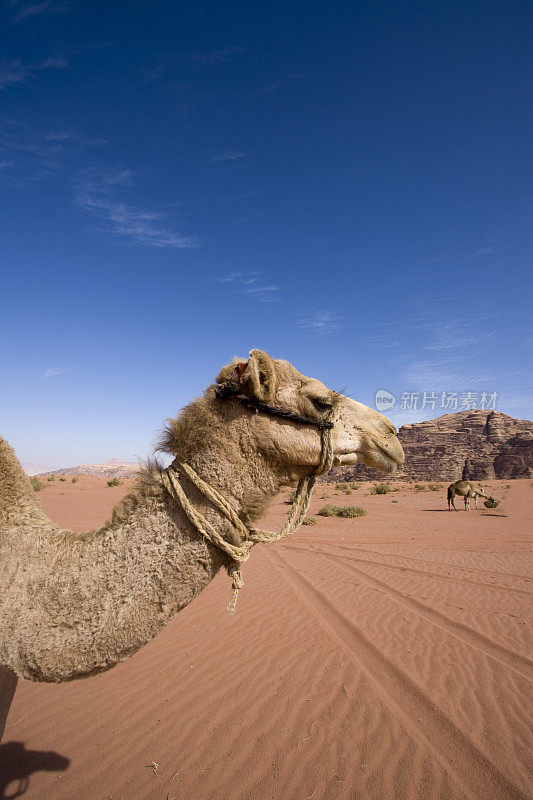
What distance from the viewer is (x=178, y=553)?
189 centimetres

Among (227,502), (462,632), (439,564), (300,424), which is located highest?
(300,424)

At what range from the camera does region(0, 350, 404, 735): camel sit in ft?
6.13

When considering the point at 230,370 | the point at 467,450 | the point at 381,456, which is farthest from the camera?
the point at 467,450

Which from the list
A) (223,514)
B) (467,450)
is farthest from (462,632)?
(467,450)

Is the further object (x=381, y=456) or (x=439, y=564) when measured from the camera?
(x=439, y=564)

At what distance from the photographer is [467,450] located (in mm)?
92562

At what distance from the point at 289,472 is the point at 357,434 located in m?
0.44

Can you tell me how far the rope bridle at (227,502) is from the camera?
1888 mm

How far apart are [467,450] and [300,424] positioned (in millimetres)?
102442

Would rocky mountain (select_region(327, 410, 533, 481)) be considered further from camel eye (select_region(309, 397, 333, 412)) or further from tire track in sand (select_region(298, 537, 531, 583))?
camel eye (select_region(309, 397, 333, 412))

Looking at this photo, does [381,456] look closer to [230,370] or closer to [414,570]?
[230,370]

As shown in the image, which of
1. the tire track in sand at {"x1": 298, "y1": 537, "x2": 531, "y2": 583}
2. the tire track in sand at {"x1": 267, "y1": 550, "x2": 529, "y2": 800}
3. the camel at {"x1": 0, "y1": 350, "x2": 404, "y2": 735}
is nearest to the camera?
the camel at {"x1": 0, "y1": 350, "x2": 404, "y2": 735}

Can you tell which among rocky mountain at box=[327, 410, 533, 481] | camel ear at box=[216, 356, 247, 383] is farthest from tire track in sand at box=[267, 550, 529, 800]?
rocky mountain at box=[327, 410, 533, 481]

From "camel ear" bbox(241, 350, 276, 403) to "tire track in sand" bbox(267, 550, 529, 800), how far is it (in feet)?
13.0
